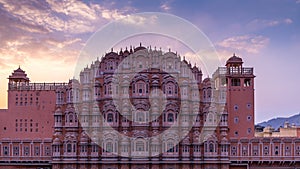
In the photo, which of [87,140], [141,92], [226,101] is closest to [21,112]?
[87,140]

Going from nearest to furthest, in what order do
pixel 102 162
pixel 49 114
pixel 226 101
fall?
pixel 102 162, pixel 226 101, pixel 49 114

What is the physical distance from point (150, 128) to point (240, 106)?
37.3 ft

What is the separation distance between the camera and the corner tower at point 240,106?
181 feet

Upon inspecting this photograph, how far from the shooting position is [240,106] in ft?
182

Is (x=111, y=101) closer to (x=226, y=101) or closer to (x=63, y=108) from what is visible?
(x=63, y=108)

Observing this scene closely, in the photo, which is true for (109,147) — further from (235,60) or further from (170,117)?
(235,60)

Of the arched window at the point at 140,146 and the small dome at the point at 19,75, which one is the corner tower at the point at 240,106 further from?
the small dome at the point at 19,75

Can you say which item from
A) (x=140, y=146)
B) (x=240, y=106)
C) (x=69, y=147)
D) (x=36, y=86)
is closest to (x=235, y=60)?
(x=240, y=106)

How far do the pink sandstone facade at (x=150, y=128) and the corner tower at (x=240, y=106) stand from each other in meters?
0.12

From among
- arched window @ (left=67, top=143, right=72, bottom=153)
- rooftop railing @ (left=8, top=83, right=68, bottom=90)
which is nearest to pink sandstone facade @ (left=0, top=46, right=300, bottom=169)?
arched window @ (left=67, top=143, right=72, bottom=153)

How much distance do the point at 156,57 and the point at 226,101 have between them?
376 inches

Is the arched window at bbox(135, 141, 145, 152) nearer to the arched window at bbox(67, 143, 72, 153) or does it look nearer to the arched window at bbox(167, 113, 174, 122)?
the arched window at bbox(167, 113, 174, 122)

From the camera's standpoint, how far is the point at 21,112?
6075cm

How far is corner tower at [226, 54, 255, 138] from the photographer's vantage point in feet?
181
